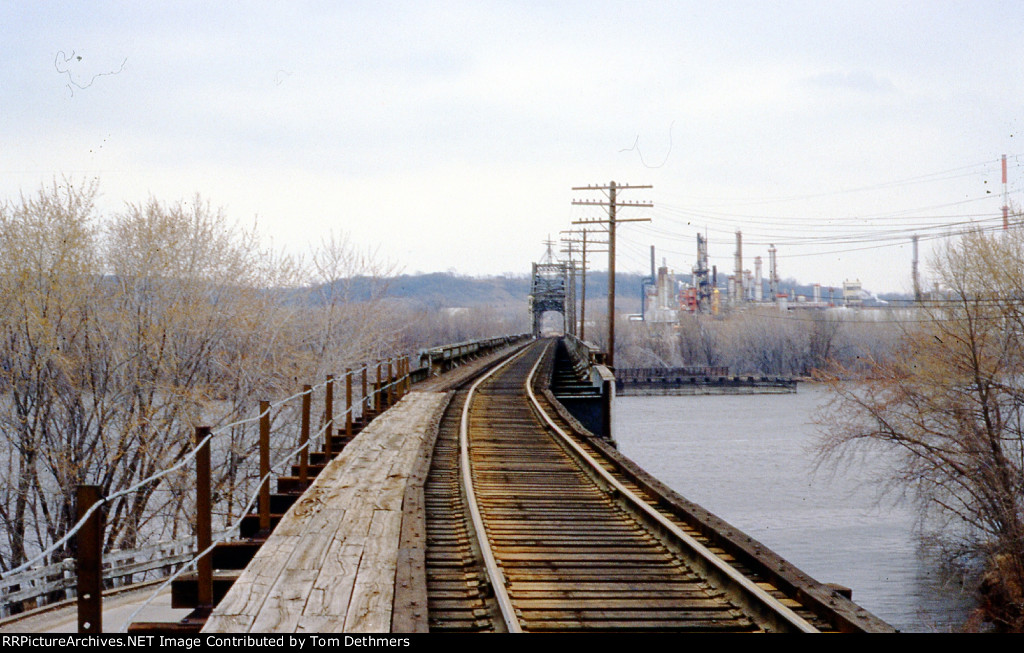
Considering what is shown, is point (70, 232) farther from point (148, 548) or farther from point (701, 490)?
point (701, 490)

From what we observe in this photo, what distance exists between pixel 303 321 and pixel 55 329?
1435 centimetres

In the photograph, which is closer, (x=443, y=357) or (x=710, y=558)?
(x=710, y=558)

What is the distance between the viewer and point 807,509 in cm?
3431

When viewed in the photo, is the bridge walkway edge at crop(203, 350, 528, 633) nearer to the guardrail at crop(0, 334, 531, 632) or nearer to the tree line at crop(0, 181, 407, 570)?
the guardrail at crop(0, 334, 531, 632)

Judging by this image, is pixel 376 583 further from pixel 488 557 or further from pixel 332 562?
pixel 488 557

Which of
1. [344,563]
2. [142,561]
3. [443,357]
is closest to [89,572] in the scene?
[344,563]

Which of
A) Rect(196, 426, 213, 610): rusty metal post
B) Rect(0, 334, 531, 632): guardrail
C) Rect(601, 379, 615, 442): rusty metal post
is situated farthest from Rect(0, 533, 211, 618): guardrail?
Rect(196, 426, 213, 610): rusty metal post

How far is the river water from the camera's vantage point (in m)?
25.7

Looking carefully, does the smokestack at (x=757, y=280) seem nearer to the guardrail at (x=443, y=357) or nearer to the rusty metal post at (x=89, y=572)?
the guardrail at (x=443, y=357)

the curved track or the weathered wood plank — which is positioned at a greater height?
the weathered wood plank

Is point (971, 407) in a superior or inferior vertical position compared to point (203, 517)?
inferior

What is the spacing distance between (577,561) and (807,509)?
1171 inches

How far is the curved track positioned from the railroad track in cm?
1

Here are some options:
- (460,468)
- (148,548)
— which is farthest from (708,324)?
(460,468)
